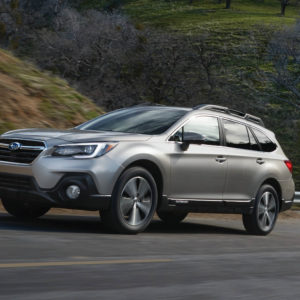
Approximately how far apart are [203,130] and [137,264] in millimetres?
3727

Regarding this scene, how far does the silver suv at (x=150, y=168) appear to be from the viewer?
8844mm

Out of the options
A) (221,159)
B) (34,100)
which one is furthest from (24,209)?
(34,100)

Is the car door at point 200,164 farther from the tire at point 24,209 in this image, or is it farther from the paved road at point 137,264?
the tire at point 24,209

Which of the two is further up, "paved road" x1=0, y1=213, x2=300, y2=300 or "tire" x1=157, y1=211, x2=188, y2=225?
"paved road" x1=0, y1=213, x2=300, y2=300

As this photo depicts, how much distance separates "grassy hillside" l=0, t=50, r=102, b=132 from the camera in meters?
15.1

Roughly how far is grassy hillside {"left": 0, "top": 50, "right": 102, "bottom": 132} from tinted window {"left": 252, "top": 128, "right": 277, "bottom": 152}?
16.7ft

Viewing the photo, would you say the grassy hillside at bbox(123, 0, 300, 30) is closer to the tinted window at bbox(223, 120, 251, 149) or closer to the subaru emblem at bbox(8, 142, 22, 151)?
the tinted window at bbox(223, 120, 251, 149)

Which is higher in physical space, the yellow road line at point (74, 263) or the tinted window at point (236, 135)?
the tinted window at point (236, 135)

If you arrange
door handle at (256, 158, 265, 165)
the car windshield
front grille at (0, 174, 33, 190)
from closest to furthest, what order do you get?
front grille at (0, 174, 33, 190), the car windshield, door handle at (256, 158, 265, 165)

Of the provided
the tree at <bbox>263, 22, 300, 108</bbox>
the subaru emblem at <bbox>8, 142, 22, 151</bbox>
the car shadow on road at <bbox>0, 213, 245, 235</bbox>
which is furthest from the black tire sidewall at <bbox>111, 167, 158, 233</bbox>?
the tree at <bbox>263, 22, 300, 108</bbox>

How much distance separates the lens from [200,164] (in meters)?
10.1

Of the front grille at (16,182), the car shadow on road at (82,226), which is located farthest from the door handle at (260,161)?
the front grille at (16,182)

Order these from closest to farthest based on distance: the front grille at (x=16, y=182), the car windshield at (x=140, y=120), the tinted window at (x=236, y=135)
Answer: the front grille at (x=16, y=182)
the car windshield at (x=140, y=120)
the tinted window at (x=236, y=135)

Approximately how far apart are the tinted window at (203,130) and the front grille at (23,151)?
202cm
